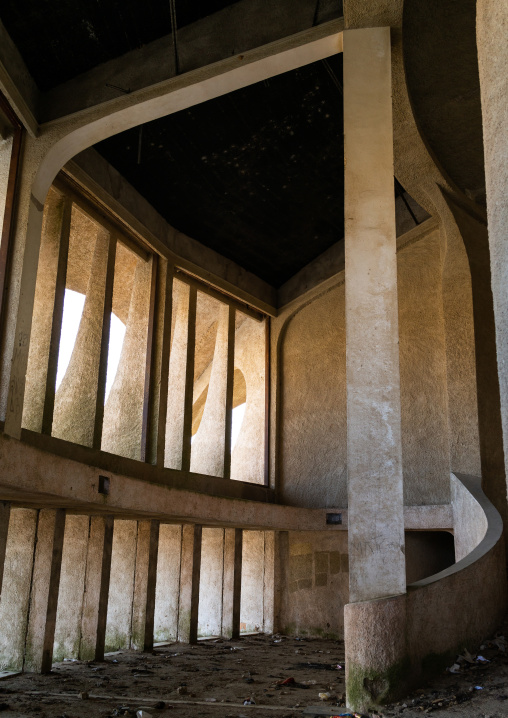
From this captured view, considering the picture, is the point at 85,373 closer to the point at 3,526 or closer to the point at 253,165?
the point at 3,526

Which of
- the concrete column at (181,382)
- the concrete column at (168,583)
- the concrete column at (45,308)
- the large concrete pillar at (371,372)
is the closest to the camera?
the large concrete pillar at (371,372)

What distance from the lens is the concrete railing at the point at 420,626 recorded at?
15.8 ft

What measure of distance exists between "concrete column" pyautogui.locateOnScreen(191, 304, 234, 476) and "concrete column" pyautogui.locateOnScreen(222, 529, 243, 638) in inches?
45.9

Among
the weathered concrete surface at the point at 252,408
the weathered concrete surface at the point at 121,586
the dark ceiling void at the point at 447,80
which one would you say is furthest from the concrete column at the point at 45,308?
the weathered concrete surface at the point at 252,408

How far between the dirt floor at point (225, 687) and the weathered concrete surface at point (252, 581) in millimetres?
2385

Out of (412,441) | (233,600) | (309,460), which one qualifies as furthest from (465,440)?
(233,600)

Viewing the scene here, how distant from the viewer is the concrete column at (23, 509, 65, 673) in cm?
779

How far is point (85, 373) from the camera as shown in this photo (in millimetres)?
9531

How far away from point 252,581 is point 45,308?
6.72 m

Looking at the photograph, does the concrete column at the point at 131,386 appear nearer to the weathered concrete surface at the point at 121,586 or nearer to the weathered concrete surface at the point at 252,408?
the weathered concrete surface at the point at 121,586

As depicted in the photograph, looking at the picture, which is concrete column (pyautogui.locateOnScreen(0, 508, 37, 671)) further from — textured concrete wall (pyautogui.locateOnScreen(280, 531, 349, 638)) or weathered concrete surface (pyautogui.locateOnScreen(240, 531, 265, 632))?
textured concrete wall (pyautogui.locateOnScreen(280, 531, 349, 638))

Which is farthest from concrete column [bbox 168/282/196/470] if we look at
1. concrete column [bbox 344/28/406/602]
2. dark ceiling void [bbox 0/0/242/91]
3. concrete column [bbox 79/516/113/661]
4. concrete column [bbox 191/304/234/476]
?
concrete column [bbox 344/28/406/602]

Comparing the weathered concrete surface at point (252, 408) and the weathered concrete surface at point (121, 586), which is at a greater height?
the weathered concrete surface at point (252, 408)

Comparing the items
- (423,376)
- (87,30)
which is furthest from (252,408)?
(87,30)
